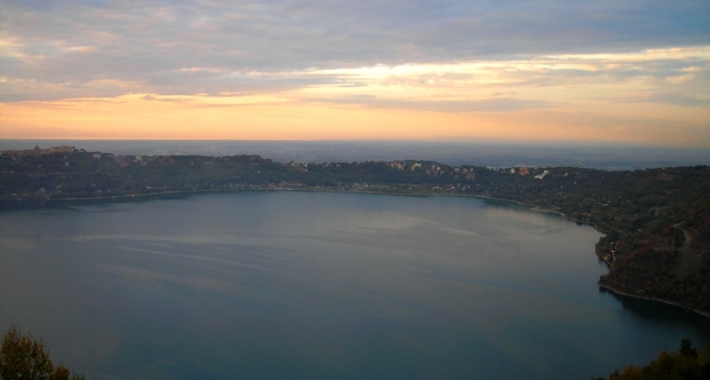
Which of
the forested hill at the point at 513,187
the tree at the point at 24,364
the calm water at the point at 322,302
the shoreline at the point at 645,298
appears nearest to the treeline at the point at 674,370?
the calm water at the point at 322,302

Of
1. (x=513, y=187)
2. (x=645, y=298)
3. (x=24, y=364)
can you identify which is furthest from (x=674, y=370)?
(x=513, y=187)

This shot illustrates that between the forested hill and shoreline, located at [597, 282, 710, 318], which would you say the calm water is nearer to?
shoreline, located at [597, 282, 710, 318]

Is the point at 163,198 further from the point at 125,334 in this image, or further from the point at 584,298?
the point at 584,298

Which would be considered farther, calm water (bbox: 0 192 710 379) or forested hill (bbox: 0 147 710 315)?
forested hill (bbox: 0 147 710 315)

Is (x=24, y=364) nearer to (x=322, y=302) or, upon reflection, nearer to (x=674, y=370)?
(x=674, y=370)

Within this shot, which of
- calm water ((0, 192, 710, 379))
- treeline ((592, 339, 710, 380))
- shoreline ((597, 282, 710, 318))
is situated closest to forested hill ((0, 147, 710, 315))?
shoreline ((597, 282, 710, 318))
